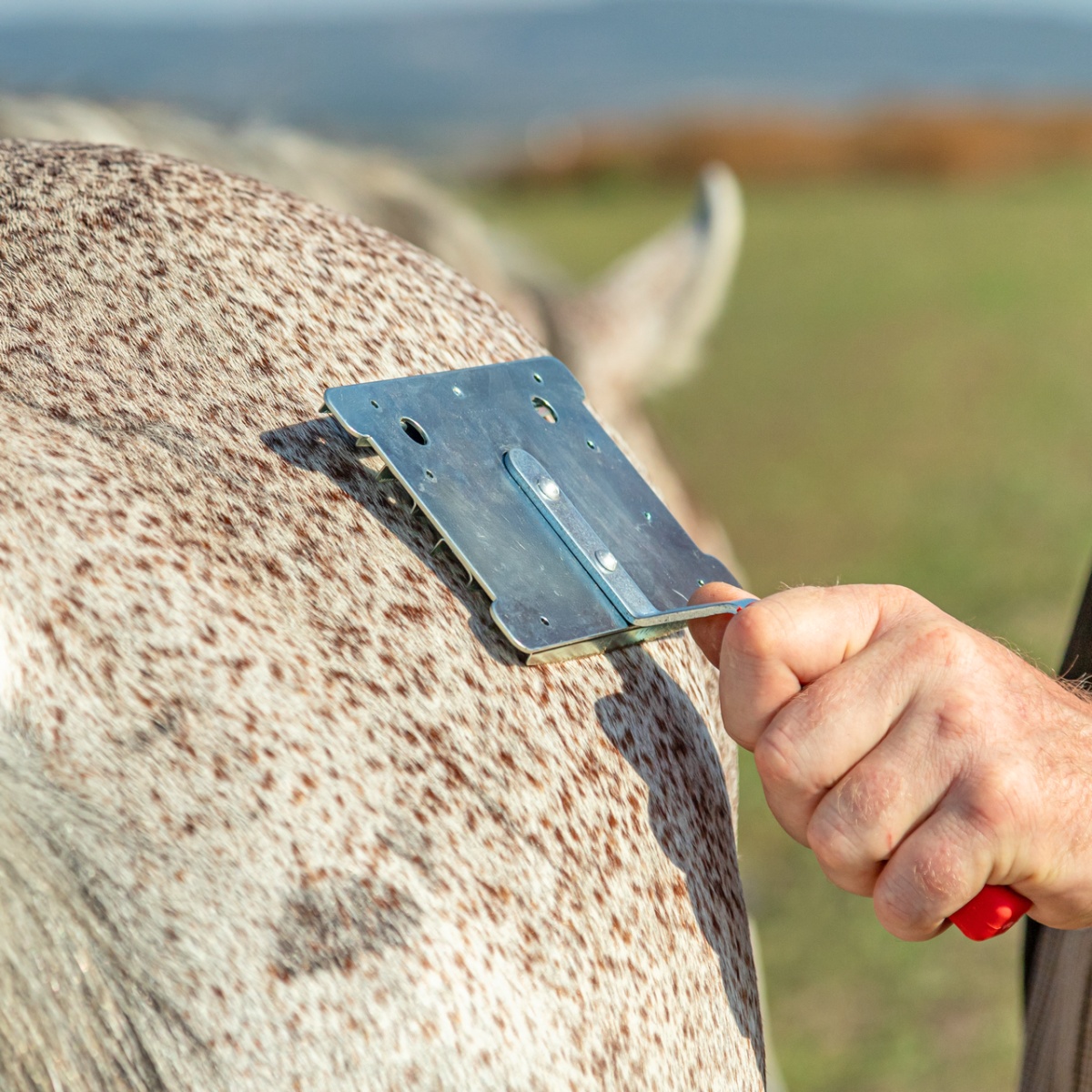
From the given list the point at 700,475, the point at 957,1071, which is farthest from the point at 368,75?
the point at 957,1071

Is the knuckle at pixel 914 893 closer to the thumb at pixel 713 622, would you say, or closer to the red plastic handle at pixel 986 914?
the red plastic handle at pixel 986 914

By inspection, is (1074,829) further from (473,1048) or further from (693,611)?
(473,1048)

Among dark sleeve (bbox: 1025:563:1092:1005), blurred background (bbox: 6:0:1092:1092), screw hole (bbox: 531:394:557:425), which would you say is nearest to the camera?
screw hole (bbox: 531:394:557:425)

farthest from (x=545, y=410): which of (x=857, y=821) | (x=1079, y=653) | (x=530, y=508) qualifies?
(x=1079, y=653)

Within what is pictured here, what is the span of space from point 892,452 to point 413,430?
9.32 metres

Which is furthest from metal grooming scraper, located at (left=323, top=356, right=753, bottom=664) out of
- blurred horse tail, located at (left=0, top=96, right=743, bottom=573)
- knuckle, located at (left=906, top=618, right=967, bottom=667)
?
blurred horse tail, located at (left=0, top=96, right=743, bottom=573)

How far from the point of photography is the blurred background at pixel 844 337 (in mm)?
2775

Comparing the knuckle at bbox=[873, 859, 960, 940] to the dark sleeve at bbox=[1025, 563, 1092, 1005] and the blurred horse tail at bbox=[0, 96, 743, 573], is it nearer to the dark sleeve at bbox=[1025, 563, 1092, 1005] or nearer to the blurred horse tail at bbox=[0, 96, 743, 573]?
the dark sleeve at bbox=[1025, 563, 1092, 1005]

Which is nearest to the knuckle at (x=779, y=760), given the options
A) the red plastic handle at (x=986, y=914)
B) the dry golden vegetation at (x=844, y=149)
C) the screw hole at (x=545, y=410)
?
the red plastic handle at (x=986, y=914)

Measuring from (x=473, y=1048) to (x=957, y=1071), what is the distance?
3129 mm

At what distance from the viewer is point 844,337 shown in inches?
527

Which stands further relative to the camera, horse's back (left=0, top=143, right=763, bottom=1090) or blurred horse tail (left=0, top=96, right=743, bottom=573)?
blurred horse tail (left=0, top=96, right=743, bottom=573)

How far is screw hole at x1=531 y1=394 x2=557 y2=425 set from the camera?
76 cm

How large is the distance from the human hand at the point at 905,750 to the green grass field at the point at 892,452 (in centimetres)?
23
